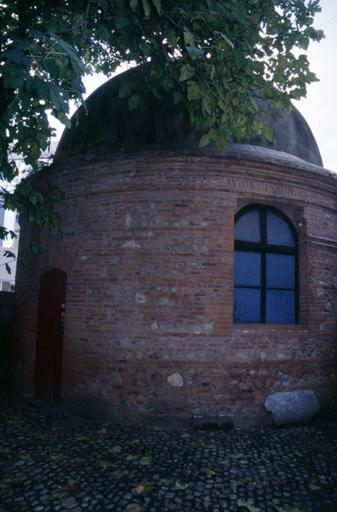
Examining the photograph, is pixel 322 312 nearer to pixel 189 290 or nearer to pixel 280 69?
pixel 189 290

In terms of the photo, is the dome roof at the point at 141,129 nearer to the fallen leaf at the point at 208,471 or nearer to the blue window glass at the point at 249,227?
the blue window glass at the point at 249,227

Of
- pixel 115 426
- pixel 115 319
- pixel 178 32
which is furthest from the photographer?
pixel 115 319

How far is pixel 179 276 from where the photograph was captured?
581 centimetres

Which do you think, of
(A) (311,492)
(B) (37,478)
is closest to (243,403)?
(A) (311,492)

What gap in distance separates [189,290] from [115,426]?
255 cm

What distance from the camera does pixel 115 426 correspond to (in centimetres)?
555

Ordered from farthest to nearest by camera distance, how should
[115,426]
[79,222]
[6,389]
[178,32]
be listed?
1. [6,389]
2. [79,222]
3. [115,426]
4. [178,32]

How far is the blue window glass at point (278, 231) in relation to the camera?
6.70 m

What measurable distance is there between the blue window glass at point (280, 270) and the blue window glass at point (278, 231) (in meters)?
0.29

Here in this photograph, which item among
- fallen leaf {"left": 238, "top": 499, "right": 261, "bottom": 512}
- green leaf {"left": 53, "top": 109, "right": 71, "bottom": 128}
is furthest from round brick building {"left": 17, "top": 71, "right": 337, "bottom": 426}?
green leaf {"left": 53, "top": 109, "right": 71, "bottom": 128}

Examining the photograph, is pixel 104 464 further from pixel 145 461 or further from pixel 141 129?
pixel 141 129

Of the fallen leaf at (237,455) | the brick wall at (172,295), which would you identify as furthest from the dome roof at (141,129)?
the fallen leaf at (237,455)

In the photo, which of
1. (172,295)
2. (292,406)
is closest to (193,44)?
(172,295)

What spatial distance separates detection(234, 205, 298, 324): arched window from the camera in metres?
6.39
